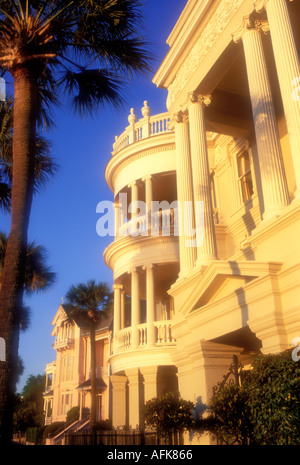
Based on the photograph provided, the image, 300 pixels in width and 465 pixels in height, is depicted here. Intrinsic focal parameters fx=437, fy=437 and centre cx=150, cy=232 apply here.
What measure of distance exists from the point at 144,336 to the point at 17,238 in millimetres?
14531

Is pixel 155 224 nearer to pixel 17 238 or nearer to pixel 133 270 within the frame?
pixel 133 270

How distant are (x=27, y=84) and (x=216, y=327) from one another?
7.26 m

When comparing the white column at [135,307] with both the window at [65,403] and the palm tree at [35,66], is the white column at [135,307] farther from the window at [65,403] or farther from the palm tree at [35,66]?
the window at [65,403]

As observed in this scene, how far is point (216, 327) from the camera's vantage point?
11.2m

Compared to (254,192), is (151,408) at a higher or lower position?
lower

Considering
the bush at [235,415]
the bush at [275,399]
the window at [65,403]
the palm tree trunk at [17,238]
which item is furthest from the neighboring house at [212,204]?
the window at [65,403]

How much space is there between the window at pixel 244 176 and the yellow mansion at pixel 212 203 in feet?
0.20

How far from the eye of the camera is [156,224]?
21.8 m

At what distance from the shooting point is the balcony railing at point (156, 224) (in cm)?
2147

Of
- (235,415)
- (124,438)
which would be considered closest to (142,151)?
(124,438)
